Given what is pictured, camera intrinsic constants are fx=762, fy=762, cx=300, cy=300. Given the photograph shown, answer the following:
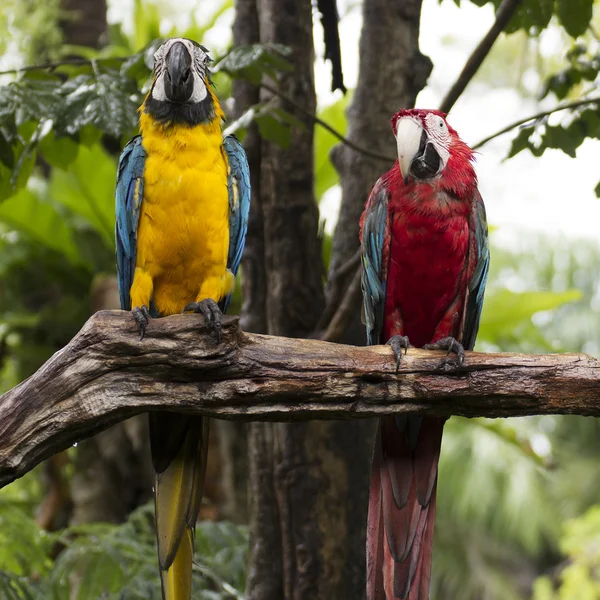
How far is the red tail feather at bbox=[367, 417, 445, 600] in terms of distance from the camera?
65.7 inches

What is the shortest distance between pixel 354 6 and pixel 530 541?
5990mm

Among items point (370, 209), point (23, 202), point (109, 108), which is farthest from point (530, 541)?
point (109, 108)

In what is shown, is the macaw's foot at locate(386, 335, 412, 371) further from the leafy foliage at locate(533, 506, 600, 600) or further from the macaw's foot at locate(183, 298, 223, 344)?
the leafy foliage at locate(533, 506, 600, 600)

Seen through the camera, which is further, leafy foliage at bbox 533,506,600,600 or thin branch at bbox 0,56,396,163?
leafy foliage at bbox 533,506,600,600

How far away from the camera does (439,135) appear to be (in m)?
1.79

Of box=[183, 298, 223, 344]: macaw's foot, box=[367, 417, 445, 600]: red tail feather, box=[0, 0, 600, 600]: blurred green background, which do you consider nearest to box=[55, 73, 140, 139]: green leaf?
box=[0, 0, 600, 600]: blurred green background

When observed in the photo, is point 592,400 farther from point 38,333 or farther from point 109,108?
point 38,333

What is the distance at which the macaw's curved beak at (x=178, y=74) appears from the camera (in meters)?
1.71

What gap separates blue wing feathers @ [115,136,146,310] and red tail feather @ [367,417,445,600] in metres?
0.72

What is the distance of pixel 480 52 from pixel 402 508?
1.17 metres

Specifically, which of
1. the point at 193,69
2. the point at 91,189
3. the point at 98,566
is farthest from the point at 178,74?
the point at 91,189

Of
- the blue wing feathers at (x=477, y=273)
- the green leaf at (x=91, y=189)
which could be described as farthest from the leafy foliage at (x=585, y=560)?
the blue wing feathers at (x=477, y=273)

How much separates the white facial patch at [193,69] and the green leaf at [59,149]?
0.27m

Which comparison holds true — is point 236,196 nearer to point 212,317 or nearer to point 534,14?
point 212,317
